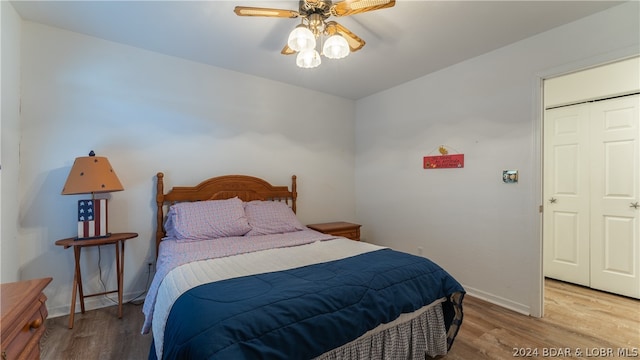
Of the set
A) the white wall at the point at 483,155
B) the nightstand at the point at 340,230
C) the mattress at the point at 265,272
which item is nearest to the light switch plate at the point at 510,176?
the white wall at the point at 483,155

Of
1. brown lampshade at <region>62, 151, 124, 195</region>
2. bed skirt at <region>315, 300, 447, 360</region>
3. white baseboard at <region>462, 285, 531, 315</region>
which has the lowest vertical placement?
white baseboard at <region>462, 285, 531, 315</region>

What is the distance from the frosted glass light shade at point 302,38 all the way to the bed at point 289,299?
1.43 m

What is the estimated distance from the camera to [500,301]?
2732 mm

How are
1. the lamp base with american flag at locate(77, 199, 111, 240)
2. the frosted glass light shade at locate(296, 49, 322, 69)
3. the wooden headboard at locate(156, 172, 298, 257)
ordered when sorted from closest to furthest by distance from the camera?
the frosted glass light shade at locate(296, 49, 322, 69) < the lamp base with american flag at locate(77, 199, 111, 240) < the wooden headboard at locate(156, 172, 298, 257)

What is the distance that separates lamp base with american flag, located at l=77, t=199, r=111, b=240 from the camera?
2344mm

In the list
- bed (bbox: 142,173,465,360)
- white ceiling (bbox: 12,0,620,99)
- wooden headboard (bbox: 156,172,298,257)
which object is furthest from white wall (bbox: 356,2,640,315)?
wooden headboard (bbox: 156,172,298,257)

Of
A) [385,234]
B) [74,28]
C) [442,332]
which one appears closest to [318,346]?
[442,332]

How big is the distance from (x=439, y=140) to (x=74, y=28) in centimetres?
380

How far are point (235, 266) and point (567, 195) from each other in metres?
3.97

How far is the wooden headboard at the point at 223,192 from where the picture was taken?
284 centimetres

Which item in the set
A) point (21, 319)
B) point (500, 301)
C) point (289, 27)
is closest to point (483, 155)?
point (500, 301)

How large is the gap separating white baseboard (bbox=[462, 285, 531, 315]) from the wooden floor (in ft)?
0.25

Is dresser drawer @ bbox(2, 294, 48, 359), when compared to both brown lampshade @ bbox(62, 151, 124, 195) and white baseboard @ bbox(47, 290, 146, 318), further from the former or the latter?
white baseboard @ bbox(47, 290, 146, 318)

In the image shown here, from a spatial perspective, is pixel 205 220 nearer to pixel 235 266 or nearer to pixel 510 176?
pixel 235 266
